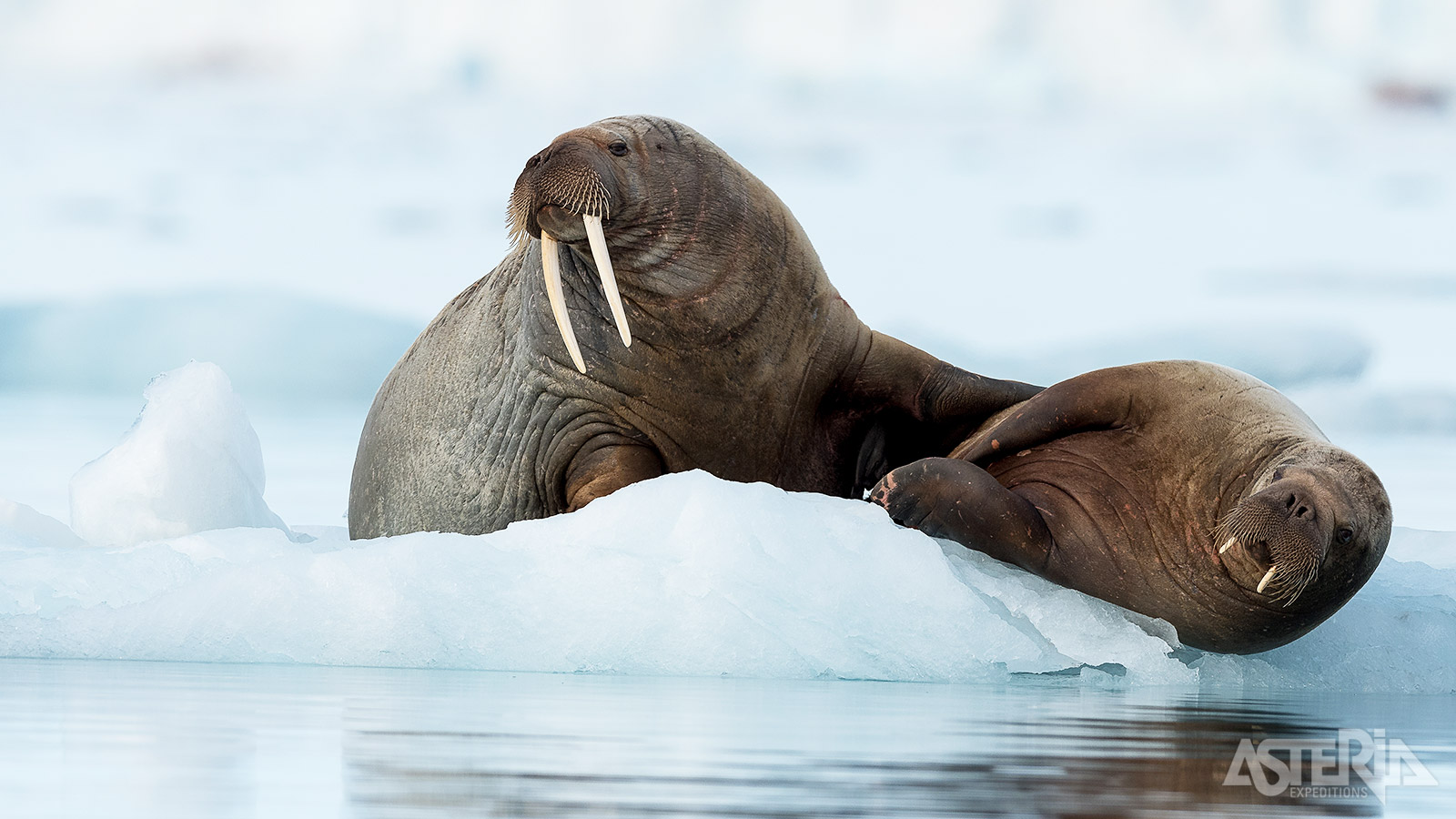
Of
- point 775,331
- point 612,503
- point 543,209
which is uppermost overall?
point 543,209

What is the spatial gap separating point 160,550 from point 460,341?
8.08 ft

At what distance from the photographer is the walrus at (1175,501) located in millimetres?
6504

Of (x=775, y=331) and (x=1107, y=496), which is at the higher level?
(x=775, y=331)

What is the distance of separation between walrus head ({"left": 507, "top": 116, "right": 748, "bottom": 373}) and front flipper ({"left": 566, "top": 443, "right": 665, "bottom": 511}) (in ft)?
1.56

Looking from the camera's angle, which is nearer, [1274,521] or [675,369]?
[1274,521]

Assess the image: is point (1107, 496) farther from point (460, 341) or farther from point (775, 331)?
point (460, 341)

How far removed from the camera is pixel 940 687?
6.00 metres

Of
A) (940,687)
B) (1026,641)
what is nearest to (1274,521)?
(1026,641)

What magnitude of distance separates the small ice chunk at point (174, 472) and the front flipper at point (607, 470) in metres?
4.07

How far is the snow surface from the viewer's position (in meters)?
6.24

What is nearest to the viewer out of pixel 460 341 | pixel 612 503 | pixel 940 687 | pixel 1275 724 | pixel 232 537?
pixel 1275 724

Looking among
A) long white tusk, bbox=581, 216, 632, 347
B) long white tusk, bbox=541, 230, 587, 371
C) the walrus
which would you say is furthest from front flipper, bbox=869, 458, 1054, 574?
long white tusk, bbox=541, 230, 587, 371

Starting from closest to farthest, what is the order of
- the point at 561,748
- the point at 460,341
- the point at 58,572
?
1. the point at 561,748
2. the point at 58,572
3. the point at 460,341

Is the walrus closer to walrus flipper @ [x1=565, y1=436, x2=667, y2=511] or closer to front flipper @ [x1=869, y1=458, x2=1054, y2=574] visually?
front flipper @ [x1=869, y1=458, x2=1054, y2=574]
